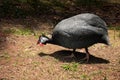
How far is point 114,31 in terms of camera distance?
9461mm

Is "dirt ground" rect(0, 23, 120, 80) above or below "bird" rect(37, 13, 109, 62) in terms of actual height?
below

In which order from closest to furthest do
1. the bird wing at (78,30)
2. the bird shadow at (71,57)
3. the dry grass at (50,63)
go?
the dry grass at (50,63) → the bird wing at (78,30) → the bird shadow at (71,57)

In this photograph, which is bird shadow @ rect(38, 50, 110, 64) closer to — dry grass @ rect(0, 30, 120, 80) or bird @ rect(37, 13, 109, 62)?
dry grass @ rect(0, 30, 120, 80)

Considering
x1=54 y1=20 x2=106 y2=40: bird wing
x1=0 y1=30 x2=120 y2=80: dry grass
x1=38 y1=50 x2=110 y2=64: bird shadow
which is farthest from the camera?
x1=38 y1=50 x2=110 y2=64: bird shadow

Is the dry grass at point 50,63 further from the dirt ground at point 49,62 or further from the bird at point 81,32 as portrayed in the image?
the bird at point 81,32

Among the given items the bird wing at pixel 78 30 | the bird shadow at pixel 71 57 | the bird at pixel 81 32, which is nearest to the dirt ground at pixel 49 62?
the bird shadow at pixel 71 57

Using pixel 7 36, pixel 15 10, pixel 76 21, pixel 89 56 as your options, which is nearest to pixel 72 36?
pixel 76 21

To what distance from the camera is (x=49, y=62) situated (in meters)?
7.29

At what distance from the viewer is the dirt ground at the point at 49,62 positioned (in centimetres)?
678

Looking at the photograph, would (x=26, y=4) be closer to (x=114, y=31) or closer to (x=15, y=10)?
(x=15, y=10)

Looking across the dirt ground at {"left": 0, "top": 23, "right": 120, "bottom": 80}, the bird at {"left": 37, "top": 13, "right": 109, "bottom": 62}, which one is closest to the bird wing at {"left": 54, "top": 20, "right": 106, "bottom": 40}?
the bird at {"left": 37, "top": 13, "right": 109, "bottom": 62}

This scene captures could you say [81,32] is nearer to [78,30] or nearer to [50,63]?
[78,30]

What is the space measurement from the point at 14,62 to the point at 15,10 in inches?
132

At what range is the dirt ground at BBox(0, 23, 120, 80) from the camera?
6.78 meters
